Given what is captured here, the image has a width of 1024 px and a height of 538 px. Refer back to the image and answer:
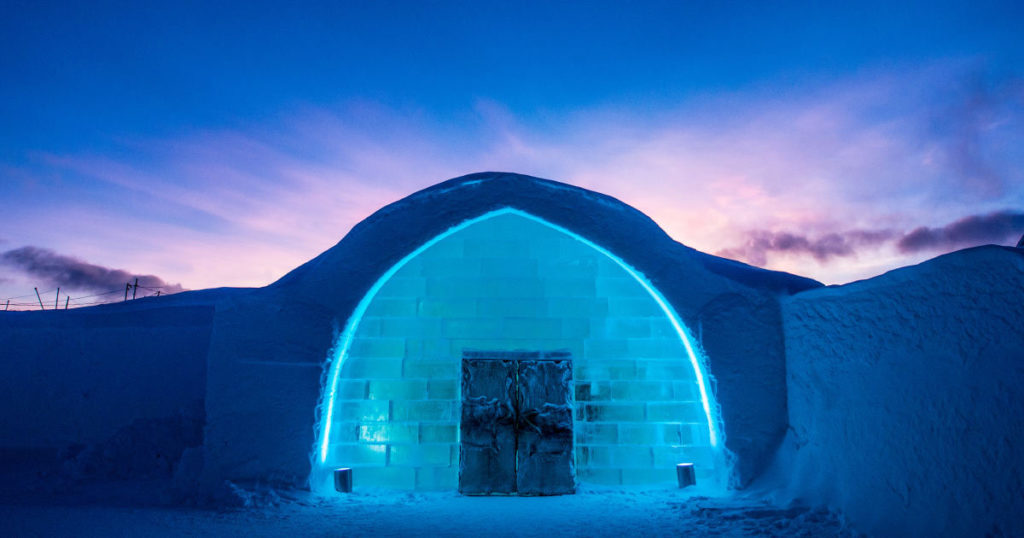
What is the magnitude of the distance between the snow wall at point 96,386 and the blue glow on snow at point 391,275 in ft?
7.95

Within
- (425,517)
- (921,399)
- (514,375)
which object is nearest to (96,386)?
(425,517)

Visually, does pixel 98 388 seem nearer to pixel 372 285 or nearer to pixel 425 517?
pixel 372 285

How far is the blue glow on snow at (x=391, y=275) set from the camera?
592 centimetres

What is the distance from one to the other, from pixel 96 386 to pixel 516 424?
6.32 meters

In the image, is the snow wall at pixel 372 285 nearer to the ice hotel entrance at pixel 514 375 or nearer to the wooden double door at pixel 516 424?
the ice hotel entrance at pixel 514 375

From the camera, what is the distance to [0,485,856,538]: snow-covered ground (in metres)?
4.32

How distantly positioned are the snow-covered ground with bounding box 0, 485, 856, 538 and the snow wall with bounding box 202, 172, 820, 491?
0.54 meters

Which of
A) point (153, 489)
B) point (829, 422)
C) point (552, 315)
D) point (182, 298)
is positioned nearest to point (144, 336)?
point (182, 298)

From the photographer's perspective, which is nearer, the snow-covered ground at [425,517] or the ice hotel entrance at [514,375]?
the snow-covered ground at [425,517]

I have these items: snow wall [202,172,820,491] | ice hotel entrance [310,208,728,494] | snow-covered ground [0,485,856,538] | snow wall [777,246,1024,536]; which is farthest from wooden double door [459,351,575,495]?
snow wall [777,246,1024,536]

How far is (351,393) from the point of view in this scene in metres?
6.28

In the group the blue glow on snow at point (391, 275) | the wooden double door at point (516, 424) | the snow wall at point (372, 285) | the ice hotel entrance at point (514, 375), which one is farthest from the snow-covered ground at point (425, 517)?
the blue glow on snow at point (391, 275)

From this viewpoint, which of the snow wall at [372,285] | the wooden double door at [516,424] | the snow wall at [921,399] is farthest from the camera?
the wooden double door at [516,424]

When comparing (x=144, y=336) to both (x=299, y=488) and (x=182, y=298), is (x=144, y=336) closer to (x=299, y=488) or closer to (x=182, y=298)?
(x=182, y=298)
